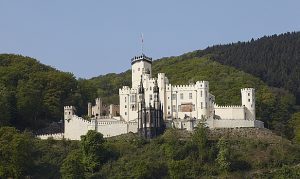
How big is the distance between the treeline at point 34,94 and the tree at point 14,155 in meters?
9.80

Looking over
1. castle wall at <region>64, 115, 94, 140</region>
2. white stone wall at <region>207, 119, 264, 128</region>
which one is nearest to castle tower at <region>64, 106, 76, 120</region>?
castle wall at <region>64, 115, 94, 140</region>

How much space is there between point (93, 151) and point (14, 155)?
8791mm

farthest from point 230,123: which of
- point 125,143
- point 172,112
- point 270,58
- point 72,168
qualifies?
point 270,58

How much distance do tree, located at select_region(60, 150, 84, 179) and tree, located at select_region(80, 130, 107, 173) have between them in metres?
2.82

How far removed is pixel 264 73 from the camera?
152 m

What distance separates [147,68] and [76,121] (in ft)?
37.4

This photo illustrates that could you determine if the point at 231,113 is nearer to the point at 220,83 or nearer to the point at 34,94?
the point at 34,94

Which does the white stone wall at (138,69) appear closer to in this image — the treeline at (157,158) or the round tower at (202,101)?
the round tower at (202,101)

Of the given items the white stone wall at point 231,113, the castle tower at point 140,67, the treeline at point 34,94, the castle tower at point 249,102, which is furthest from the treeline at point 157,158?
the castle tower at point 140,67

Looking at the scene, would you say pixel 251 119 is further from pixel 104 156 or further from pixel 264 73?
pixel 264 73

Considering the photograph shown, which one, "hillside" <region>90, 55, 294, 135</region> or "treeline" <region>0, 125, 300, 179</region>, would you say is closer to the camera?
"treeline" <region>0, 125, 300, 179</region>

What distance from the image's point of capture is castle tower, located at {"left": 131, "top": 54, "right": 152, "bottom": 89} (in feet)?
354

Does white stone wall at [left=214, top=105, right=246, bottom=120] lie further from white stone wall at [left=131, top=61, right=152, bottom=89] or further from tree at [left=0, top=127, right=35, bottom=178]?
tree at [left=0, top=127, right=35, bottom=178]

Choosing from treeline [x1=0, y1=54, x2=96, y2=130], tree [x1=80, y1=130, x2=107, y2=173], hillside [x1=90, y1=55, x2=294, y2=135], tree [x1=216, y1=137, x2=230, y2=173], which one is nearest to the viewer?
tree [x1=216, y1=137, x2=230, y2=173]
